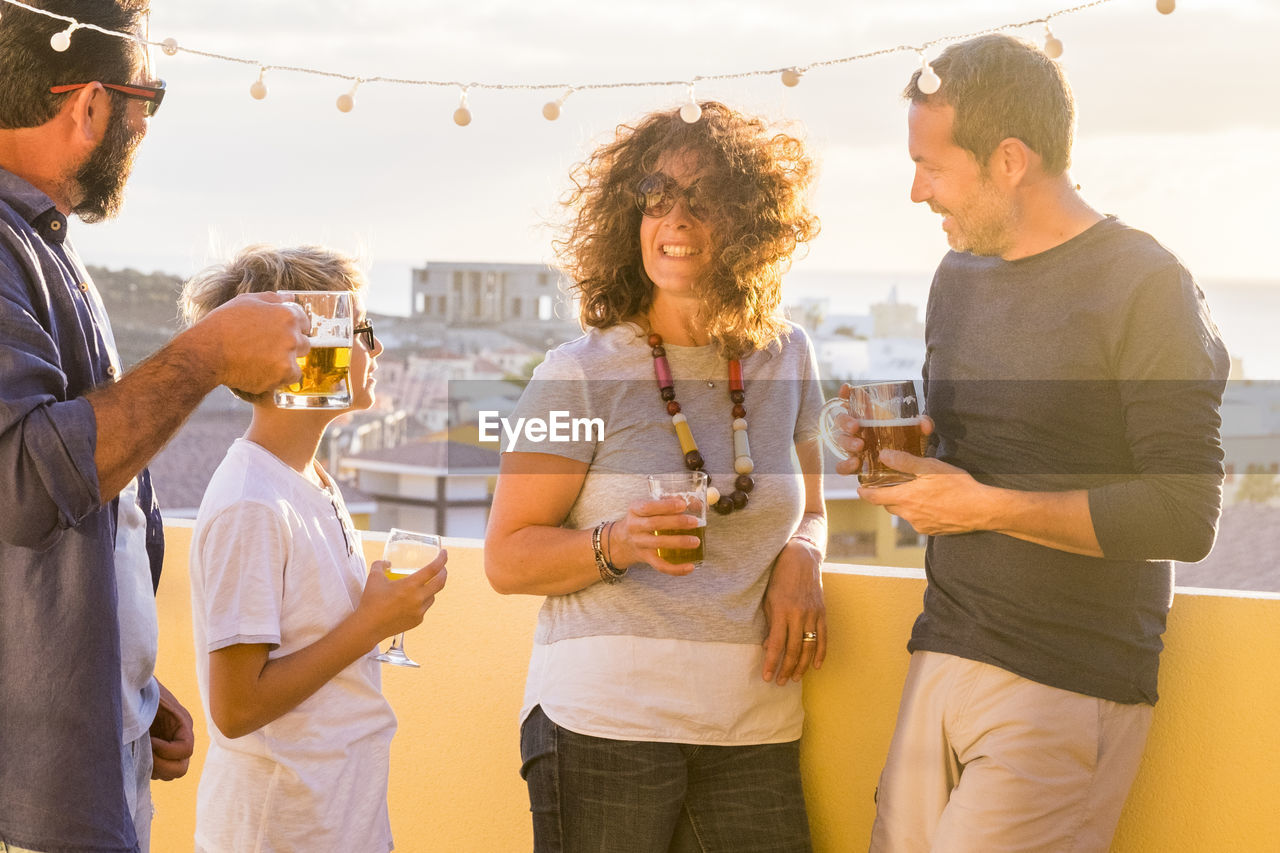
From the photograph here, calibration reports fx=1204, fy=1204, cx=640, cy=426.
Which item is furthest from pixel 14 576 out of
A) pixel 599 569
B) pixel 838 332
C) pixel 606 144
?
pixel 838 332

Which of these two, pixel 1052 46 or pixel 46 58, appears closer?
pixel 46 58

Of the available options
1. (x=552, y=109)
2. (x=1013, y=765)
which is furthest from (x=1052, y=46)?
(x=1013, y=765)

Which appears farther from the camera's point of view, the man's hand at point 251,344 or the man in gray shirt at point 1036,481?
the man in gray shirt at point 1036,481

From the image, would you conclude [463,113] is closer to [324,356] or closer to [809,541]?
[324,356]

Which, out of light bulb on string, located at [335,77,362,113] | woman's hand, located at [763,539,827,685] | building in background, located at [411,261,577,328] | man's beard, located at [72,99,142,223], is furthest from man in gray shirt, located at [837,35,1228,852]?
building in background, located at [411,261,577,328]

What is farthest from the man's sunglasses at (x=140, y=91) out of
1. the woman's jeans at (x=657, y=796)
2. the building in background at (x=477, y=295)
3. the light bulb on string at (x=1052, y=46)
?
the building in background at (x=477, y=295)

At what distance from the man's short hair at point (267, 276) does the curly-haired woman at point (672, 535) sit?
40 centimetres

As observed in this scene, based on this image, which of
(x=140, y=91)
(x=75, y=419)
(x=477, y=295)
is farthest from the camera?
(x=477, y=295)

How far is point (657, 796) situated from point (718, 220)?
3.13 feet

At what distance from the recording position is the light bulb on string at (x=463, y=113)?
2193mm

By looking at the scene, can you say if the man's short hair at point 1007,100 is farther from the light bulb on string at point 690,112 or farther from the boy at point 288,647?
the boy at point 288,647

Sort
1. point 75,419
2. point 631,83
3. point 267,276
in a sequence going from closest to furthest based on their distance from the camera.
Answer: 1. point 75,419
2. point 267,276
3. point 631,83

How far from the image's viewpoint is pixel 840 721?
2.22m

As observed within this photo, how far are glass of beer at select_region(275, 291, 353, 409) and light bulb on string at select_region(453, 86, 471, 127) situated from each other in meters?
0.62
